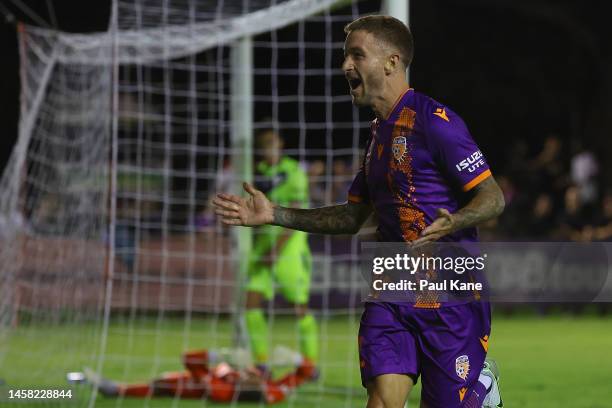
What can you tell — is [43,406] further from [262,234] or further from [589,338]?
[589,338]

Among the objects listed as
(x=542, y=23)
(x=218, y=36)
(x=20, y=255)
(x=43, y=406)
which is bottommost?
(x=43, y=406)

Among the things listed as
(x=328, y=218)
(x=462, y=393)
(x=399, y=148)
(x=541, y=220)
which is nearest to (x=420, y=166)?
Answer: (x=399, y=148)

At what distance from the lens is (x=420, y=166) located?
4.70 meters

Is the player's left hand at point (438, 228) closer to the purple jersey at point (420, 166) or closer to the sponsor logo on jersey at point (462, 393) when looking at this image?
the purple jersey at point (420, 166)

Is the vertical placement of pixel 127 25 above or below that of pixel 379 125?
above

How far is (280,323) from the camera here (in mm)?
14922

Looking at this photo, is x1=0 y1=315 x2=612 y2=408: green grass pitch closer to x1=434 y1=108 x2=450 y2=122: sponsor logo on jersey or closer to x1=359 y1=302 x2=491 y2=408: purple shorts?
x1=359 y1=302 x2=491 y2=408: purple shorts

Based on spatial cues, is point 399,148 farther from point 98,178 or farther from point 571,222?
point 571,222

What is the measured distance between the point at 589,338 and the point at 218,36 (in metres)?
6.12

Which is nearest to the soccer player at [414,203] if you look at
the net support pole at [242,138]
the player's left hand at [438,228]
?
the player's left hand at [438,228]

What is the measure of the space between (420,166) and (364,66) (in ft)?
1.53

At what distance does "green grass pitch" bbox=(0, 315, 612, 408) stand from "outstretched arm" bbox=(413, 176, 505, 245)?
402 cm

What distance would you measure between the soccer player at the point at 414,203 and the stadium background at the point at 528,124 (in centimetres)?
389

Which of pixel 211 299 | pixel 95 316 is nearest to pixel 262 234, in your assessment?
pixel 95 316
